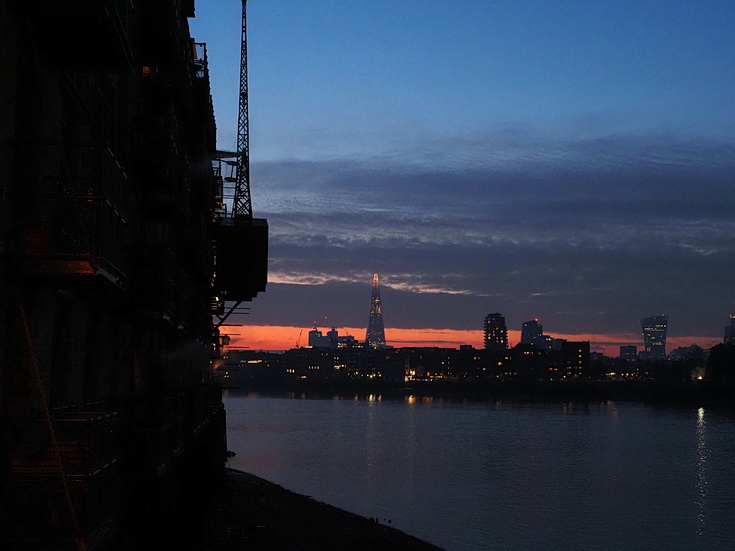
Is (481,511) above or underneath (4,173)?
underneath

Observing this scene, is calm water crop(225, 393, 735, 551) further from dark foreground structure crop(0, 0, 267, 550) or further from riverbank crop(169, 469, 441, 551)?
dark foreground structure crop(0, 0, 267, 550)

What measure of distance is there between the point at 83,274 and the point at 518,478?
6841cm

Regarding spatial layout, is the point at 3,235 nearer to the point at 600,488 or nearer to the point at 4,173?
the point at 4,173

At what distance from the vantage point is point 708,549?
47.5m

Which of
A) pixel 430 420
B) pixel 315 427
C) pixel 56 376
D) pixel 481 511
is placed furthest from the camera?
pixel 430 420

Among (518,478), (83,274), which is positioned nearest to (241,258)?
(518,478)

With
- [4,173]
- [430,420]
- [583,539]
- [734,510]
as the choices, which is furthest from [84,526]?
[430,420]

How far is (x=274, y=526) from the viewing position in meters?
40.8

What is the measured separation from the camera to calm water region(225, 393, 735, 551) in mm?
51688

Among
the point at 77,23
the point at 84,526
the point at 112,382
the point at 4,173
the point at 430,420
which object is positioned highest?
the point at 77,23

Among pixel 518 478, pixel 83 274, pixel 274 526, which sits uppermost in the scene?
pixel 83 274

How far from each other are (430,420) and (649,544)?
112442 mm

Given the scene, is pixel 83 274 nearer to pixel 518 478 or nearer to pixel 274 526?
pixel 274 526

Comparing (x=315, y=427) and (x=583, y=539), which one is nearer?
(x=583, y=539)
